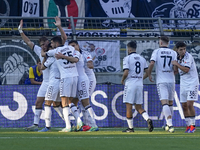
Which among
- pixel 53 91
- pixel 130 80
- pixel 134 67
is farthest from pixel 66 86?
pixel 134 67

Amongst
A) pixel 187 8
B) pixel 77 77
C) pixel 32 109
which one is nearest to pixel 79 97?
pixel 77 77

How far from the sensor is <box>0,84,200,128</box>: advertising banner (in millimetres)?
10758

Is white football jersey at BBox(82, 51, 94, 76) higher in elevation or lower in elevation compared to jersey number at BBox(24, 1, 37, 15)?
lower

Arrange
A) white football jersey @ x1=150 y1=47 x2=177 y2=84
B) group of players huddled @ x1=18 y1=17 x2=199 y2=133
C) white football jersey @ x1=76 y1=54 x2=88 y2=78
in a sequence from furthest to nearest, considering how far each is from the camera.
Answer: white football jersey @ x1=76 y1=54 x2=88 y2=78, white football jersey @ x1=150 y1=47 x2=177 y2=84, group of players huddled @ x1=18 y1=17 x2=199 y2=133

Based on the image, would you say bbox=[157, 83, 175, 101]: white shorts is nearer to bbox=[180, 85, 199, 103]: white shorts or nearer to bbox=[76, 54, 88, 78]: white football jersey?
bbox=[180, 85, 199, 103]: white shorts

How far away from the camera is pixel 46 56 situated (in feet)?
30.0

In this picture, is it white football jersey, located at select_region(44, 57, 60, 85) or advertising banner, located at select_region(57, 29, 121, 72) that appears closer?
white football jersey, located at select_region(44, 57, 60, 85)

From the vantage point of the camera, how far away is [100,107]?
11008 millimetres

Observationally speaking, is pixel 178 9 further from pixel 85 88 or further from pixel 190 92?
pixel 85 88

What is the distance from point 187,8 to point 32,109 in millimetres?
8771

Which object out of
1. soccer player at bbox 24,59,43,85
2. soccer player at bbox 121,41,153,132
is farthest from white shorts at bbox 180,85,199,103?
soccer player at bbox 24,59,43,85

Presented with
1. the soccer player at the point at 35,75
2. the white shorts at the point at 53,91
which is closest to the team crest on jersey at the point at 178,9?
the soccer player at the point at 35,75

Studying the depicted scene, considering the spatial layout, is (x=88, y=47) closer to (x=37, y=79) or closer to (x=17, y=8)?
(x=37, y=79)

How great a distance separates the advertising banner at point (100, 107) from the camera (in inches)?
424
